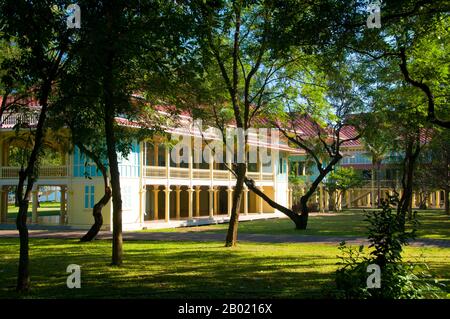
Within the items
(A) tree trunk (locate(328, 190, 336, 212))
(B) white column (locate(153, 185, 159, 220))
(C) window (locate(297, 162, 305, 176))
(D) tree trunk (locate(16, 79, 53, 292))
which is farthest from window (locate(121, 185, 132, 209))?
(A) tree trunk (locate(328, 190, 336, 212))

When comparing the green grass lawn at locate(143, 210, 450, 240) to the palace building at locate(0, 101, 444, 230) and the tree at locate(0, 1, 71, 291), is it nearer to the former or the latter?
the palace building at locate(0, 101, 444, 230)

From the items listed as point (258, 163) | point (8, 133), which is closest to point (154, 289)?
point (8, 133)

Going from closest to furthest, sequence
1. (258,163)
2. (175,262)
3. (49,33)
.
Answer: (49,33) < (175,262) < (258,163)

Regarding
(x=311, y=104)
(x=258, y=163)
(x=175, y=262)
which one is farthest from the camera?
(x=258, y=163)

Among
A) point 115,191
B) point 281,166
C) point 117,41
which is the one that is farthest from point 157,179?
point 117,41

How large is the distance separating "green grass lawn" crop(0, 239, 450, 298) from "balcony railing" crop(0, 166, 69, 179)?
42.2ft

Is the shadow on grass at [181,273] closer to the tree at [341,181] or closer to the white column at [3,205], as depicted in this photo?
the white column at [3,205]

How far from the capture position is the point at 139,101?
566 inches

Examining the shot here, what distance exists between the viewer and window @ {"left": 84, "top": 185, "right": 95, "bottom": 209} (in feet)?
98.3

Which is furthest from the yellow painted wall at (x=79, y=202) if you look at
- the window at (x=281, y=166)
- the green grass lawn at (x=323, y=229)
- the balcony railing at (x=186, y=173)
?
the window at (x=281, y=166)

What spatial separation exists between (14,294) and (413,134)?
2165cm

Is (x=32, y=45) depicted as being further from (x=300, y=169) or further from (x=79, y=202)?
(x=300, y=169)

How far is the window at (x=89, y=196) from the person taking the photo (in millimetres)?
29953

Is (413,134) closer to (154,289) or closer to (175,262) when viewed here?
(175,262)
